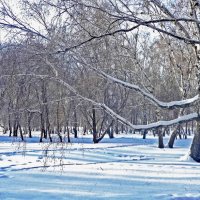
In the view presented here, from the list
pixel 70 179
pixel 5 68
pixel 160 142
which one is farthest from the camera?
pixel 160 142

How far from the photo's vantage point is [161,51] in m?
22.4

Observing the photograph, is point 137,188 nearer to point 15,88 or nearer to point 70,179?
point 70,179

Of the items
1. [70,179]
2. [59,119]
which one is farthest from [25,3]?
[70,179]

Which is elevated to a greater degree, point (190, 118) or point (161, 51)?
point (161, 51)

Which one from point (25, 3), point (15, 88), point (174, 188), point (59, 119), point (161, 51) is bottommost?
point (174, 188)

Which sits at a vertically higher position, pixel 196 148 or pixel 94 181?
pixel 196 148

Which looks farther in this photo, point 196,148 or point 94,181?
point 196,148

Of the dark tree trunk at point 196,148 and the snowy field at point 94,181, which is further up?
the dark tree trunk at point 196,148

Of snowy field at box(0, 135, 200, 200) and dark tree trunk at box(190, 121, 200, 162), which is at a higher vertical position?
dark tree trunk at box(190, 121, 200, 162)

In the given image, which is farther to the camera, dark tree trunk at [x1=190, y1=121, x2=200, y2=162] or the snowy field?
dark tree trunk at [x1=190, y1=121, x2=200, y2=162]

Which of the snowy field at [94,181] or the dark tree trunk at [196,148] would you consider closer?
the snowy field at [94,181]

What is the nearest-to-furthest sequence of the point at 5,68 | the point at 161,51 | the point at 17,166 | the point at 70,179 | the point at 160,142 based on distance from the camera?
the point at 5,68 < the point at 70,179 < the point at 17,166 < the point at 161,51 < the point at 160,142

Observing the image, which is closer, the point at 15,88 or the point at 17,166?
the point at 15,88

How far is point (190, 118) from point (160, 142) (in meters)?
16.4
